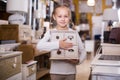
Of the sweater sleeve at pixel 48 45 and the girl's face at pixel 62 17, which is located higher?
the girl's face at pixel 62 17

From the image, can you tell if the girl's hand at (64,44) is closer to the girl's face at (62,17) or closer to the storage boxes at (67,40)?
the storage boxes at (67,40)

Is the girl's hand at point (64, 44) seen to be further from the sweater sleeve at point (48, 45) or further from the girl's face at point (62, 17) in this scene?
the girl's face at point (62, 17)

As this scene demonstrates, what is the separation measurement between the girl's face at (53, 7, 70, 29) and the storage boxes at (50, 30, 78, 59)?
7 centimetres

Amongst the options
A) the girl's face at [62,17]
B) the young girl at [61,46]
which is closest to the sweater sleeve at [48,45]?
the young girl at [61,46]

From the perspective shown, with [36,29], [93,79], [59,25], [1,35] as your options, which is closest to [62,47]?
[59,25]

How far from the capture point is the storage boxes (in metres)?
1.76

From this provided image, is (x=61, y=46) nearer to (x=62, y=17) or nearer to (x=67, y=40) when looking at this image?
(x=67, y=40)

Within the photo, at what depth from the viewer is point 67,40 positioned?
1746 millimetres

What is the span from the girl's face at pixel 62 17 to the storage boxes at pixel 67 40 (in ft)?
0.24

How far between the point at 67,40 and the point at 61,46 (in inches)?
2.8

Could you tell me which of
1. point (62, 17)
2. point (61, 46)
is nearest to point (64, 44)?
point (61, 46)

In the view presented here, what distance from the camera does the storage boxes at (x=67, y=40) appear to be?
176 cm


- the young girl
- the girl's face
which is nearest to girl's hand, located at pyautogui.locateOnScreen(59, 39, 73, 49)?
the young girl

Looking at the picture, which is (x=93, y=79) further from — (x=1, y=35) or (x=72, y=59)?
(x=1, y=35)
